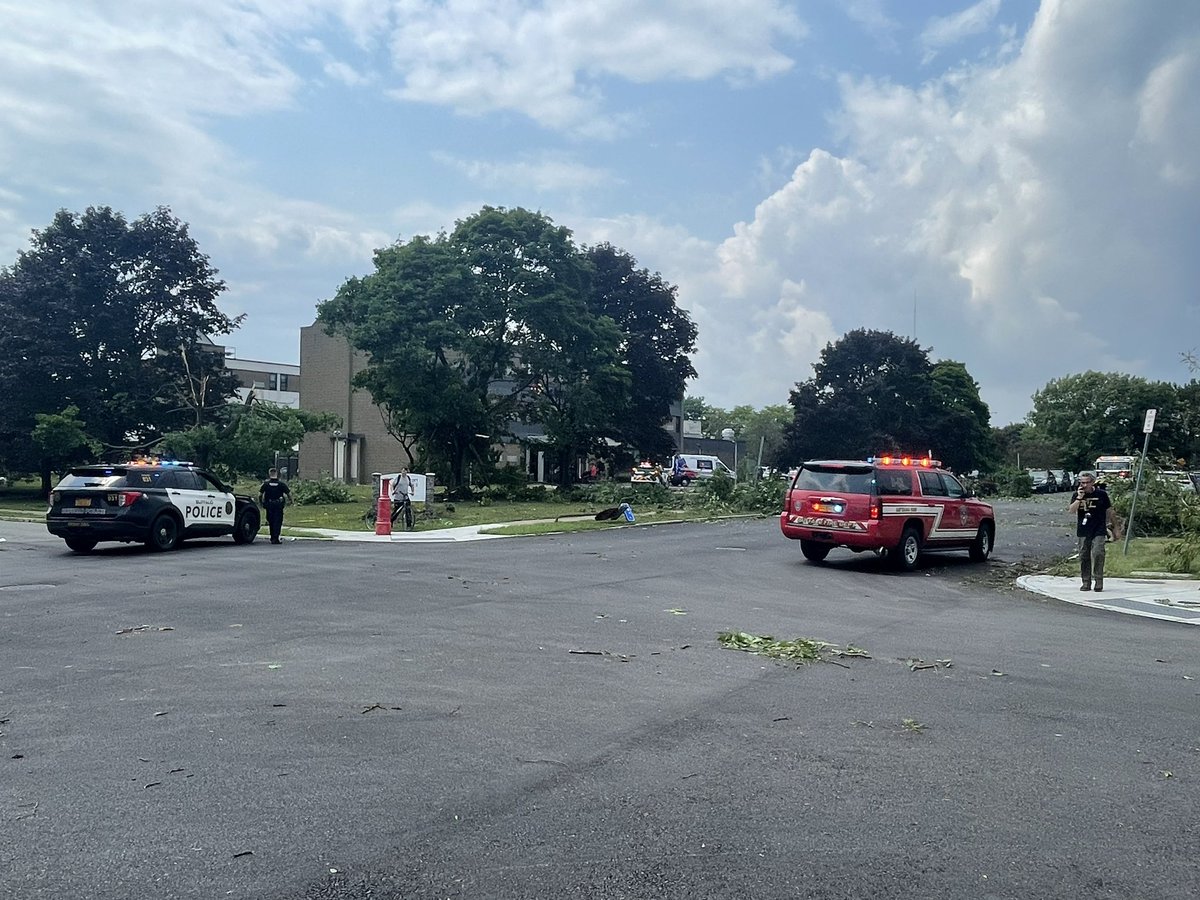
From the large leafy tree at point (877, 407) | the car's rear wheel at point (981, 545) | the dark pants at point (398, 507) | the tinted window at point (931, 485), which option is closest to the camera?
the tinted window at point (931, 485)

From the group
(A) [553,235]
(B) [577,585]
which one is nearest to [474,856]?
(B) [577,585]

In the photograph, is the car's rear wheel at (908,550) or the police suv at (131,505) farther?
the police suv at (131,505)

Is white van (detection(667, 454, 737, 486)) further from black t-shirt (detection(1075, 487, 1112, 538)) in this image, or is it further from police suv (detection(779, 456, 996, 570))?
black t-shirt (detection(1075, 487, 1112, 538))

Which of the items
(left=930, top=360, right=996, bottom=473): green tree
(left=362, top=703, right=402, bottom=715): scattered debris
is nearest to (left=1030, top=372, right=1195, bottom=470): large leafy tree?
(left=930, top=360, right=996, bottom=473): green tree

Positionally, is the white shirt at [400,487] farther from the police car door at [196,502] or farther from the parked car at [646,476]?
the parked car at [646,476]

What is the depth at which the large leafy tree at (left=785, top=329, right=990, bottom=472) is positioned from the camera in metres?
65.6

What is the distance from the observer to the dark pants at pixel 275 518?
21.3m

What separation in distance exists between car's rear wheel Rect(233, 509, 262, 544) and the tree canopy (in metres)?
16.5

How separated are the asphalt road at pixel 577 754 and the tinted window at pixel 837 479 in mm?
5757

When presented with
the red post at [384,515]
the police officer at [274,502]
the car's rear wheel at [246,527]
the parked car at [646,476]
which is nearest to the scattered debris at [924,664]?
the police officer at [274,502]

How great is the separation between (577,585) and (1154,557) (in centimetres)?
1120

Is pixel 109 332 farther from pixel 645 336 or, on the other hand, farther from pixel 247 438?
pixel 645 336

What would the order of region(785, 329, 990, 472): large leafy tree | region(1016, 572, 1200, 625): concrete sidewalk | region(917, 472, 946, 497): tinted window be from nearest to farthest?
region(1016, 572, 1200, 625): concrete sidewalk → region(917, 472, 946, 497): tinted window → region(785, 329, 990, 472): large leafy tree

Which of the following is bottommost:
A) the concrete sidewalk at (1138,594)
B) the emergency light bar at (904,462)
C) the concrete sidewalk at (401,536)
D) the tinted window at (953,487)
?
the concrete sidewalk at (401,536)
